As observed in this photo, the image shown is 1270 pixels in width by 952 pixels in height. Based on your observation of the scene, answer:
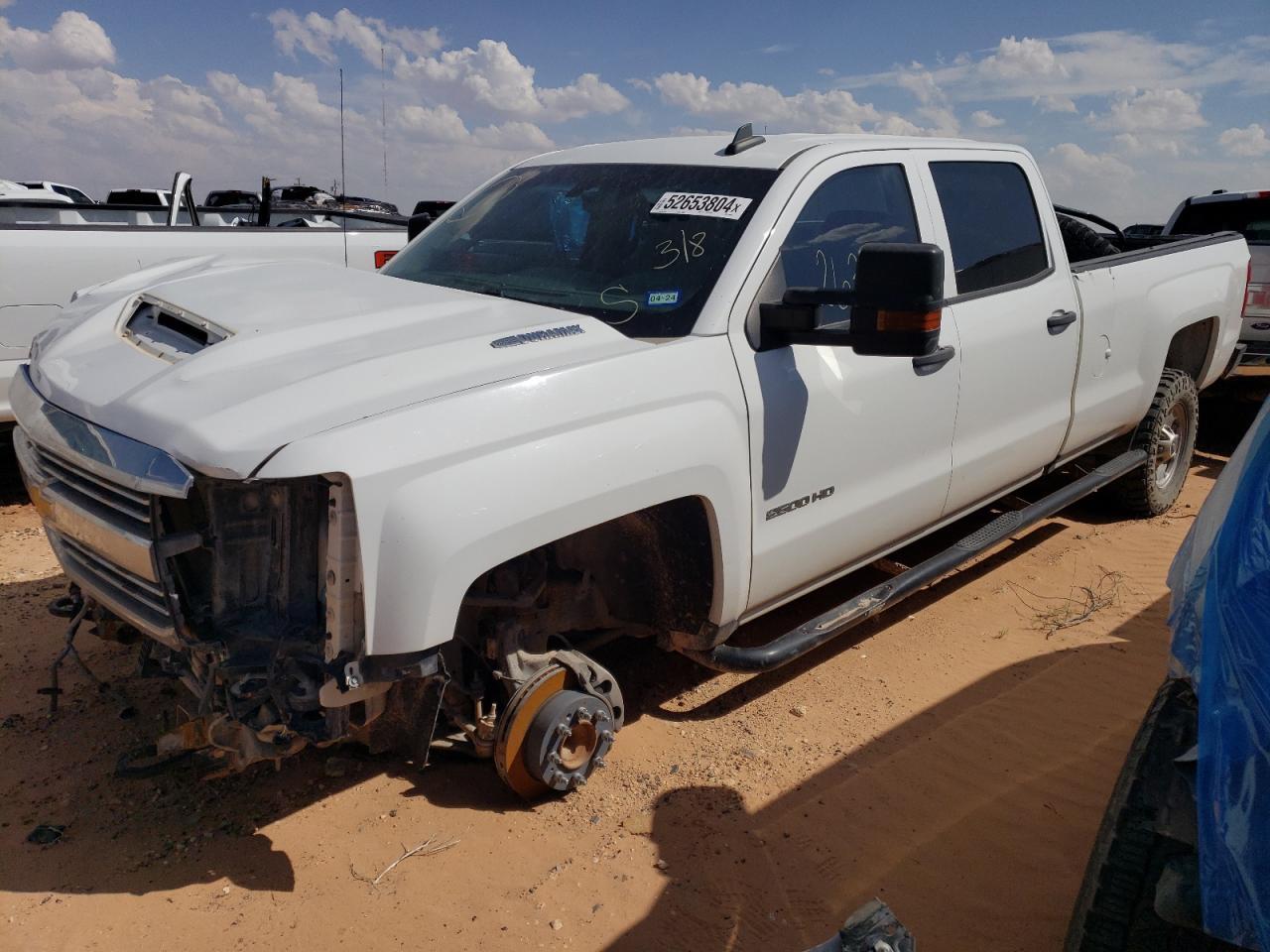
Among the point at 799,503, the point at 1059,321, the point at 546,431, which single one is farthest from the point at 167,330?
the point at 1059,321

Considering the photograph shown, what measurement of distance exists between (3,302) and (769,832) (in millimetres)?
4920

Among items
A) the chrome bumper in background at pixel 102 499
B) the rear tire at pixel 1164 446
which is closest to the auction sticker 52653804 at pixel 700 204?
the chrome bumper in background at pixel 102 499

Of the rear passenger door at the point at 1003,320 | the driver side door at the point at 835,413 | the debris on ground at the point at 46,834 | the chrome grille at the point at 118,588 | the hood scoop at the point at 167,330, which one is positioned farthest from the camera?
the rear passenger door at the point at 1003,320

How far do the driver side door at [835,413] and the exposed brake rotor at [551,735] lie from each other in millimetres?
650

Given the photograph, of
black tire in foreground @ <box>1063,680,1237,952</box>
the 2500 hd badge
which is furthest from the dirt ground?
the 2500 hd badge

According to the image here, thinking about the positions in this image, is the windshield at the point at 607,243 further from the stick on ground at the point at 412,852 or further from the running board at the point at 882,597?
the stick on ground at the point at 412,852

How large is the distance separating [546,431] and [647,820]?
132 cm

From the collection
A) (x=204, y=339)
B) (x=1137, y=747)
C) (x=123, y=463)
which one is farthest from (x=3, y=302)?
(x=1137, y=747)

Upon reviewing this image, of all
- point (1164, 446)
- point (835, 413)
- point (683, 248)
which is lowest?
point (1164, 446)

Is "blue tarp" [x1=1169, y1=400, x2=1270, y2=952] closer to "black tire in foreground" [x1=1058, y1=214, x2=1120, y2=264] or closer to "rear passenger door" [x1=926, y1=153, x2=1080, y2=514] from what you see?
"rear passenger door" [x1=926, y1=153, x2=1080, y2=514]

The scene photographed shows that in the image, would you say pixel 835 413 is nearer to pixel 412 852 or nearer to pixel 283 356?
pixel 283 356

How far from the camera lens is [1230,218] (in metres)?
8.63

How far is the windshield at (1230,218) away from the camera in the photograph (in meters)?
8.43

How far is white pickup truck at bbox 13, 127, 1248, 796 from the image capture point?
2.48 metres
